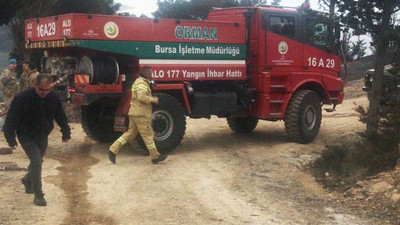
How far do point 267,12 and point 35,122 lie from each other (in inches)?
256

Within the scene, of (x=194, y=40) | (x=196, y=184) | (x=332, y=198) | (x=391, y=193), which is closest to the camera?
(x=391, y=193)

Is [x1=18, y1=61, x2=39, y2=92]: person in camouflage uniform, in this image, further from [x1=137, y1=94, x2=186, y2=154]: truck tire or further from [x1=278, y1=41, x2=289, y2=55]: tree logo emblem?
[x1=278, y1=41, x2=289, y2=55]: tree logo emblem

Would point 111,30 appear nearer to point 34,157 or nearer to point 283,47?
point 34,157

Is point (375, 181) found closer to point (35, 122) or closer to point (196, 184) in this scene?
point (196, 184)

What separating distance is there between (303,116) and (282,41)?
1665 mm

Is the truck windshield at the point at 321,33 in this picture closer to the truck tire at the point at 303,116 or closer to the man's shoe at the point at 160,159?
the truck tire at the point at 303,116

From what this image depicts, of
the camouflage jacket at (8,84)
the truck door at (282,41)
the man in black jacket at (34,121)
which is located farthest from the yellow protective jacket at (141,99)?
the camouflage jacket at (8,84)

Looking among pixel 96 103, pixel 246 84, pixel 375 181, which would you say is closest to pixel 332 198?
pixel 375 181

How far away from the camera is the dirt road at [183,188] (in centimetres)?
723

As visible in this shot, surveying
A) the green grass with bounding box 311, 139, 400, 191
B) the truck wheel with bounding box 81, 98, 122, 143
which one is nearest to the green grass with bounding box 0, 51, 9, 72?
the truck wheel with bounding box 81, 98, 122, 143

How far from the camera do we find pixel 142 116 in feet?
33.9

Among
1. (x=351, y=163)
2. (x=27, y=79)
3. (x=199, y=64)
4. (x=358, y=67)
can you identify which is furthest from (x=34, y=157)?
(x=358, y=67)

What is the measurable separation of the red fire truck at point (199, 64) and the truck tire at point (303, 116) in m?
0.02

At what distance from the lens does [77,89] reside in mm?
11016
